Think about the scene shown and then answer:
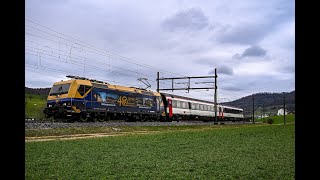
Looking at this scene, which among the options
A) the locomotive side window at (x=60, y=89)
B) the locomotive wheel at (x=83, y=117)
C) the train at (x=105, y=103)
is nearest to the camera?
the train at (x=105, y=103)

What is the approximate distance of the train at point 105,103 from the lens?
30469 mm

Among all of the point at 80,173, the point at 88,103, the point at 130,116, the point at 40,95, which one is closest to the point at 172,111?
the point at 130,116

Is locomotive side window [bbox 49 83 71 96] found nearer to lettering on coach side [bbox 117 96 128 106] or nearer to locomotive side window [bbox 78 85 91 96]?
locomotive side window [bbox 78 85 91 96]

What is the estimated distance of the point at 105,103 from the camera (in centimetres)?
3403

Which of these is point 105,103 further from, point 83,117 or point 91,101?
point 83,117

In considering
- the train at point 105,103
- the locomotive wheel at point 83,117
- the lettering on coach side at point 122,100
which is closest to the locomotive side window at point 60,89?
the train at point 105,103

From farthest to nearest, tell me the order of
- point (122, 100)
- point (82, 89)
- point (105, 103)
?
point (122, 100) → point (105, 103) → point (82, 89)

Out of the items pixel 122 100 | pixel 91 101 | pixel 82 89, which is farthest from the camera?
pixel 122 100

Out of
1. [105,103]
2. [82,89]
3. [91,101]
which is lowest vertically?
[105,103]

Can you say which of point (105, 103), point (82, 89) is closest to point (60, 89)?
point (82, 89)

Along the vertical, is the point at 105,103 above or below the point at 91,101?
below

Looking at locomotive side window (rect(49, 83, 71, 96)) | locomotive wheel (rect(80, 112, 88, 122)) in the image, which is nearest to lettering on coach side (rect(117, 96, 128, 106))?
locomotive wheel (rect(80, 112, 88, 122))

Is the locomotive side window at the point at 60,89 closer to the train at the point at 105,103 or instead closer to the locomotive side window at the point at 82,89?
the train at the point at 105,103

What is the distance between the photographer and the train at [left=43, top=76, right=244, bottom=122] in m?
30.5
